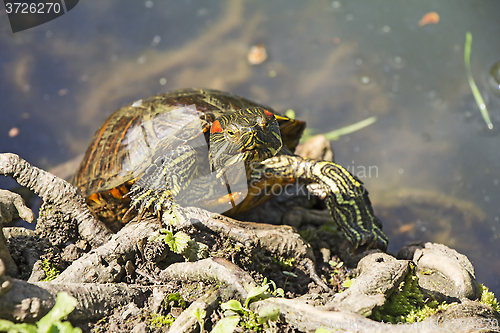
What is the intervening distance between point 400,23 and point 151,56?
4181 mm

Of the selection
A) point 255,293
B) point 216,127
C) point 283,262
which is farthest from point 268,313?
point 216,127

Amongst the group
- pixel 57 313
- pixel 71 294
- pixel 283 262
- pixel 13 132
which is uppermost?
pixel 13 132

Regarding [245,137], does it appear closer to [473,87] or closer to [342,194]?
[342,194]

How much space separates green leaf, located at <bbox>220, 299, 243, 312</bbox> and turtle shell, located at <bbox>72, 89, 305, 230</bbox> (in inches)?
43.3

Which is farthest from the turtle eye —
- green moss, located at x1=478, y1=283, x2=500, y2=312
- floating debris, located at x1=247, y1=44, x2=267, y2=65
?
floating debris, located at x1=247, y1=44, x2=267, y2=65

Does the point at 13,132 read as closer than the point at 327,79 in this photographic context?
Yes

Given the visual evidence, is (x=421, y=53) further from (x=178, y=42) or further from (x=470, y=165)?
(x=178, y=42)

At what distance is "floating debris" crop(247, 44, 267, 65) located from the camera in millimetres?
5336

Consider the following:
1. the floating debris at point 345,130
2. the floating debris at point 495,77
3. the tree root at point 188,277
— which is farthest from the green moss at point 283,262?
the floating debris at point 495,77

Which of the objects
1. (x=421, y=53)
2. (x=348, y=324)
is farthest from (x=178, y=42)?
(x=348, y=324)

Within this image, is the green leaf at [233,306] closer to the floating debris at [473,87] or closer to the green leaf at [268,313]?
the green leaf at [268,313]

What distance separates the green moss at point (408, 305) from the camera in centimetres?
195

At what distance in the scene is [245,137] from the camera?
2219 millimetres

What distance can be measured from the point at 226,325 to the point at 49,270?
1348 mm
